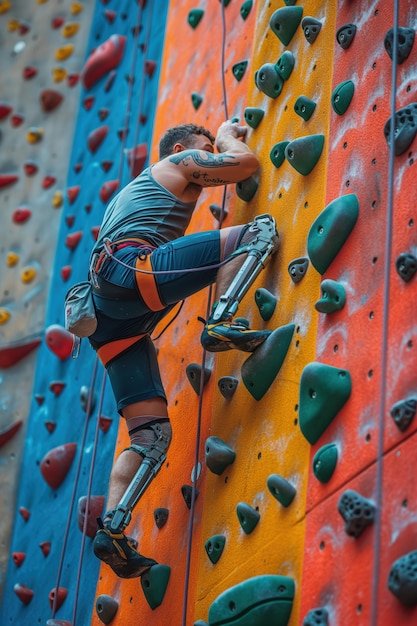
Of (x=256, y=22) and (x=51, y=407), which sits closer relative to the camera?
(x=256, y=22)

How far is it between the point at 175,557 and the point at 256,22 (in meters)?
2.25

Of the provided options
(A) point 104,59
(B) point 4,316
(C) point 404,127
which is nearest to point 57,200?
(B) point 4,316

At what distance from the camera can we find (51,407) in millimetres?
4914

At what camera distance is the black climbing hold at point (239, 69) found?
443cm

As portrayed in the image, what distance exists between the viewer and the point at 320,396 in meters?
3.06

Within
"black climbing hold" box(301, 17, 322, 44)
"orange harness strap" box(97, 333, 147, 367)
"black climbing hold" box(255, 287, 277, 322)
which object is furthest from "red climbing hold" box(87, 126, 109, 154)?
"black climbing hold" box(255, 287, 277, 322)

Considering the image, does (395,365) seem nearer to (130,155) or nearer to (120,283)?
(120,283)

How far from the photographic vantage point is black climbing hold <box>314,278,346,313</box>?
10.5ft

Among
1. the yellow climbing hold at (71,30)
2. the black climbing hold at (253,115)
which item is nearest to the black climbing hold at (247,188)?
the black climbing hold at (253,115)

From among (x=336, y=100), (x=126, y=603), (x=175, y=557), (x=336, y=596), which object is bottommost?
(x=126, y=603)

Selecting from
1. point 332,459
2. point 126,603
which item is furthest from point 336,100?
point 126,603

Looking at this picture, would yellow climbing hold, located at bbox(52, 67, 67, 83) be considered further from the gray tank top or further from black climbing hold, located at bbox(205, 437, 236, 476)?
black climbing hold, located at bbox(205, 437, 236, 476)

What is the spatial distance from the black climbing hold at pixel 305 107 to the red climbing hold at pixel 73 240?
1.85 meters

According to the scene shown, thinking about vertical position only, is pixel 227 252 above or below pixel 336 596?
above
